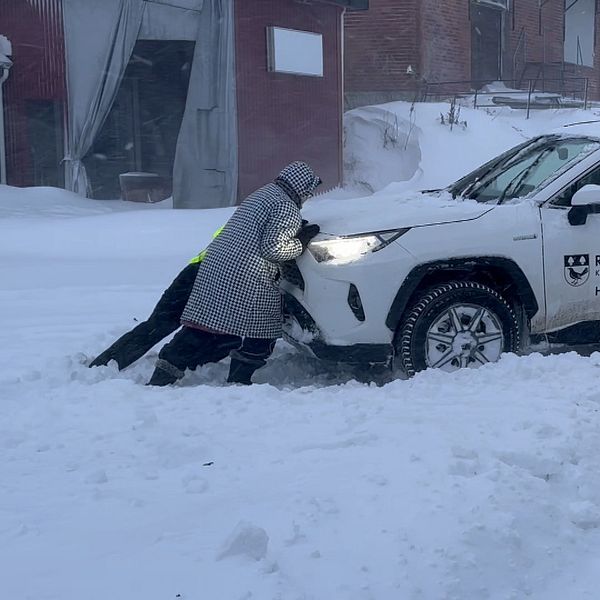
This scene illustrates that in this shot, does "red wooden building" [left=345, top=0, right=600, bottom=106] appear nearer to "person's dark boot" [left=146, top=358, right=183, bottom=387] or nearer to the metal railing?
the metal railing

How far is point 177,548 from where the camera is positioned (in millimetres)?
3184

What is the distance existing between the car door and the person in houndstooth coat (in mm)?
1381

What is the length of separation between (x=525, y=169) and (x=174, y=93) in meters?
11.2

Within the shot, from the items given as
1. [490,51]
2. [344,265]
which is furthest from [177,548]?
[490,51]

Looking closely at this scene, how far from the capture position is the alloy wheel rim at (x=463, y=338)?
5426mm

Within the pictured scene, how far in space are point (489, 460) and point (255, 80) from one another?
12.2 metres

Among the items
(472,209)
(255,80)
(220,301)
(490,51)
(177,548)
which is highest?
(490,51)

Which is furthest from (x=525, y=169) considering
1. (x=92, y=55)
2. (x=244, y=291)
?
(x=92, y=55)

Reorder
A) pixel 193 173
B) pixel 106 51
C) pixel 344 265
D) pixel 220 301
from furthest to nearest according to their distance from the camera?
pixel 193 173 → pixel 106 51 → pixel 220 301 → pixel 344 265

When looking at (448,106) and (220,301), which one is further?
(448,106)

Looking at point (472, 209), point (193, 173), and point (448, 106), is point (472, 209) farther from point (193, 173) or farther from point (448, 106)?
point (448, 106)

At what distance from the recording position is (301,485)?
3.69 m

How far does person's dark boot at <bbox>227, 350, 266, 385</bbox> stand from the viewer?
226 inches

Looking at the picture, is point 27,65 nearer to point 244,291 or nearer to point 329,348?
point 244,291
